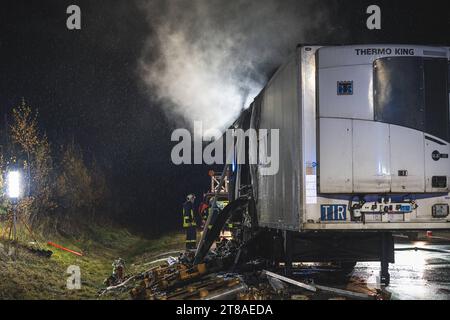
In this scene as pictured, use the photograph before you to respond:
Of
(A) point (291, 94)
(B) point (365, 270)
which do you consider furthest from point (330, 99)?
(B) point (365, 270)

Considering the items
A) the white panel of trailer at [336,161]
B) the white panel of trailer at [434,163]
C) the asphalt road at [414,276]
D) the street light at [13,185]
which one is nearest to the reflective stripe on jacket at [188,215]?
the street light at [13,185]

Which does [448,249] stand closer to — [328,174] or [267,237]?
[267,237]

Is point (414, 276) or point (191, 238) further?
point (191, 238)

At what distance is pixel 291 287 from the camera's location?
7.93 m

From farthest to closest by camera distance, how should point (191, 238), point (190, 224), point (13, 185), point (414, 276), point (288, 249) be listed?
point (190, 224)
point (191, 238)
point (13, 185)
point (414, 276)
point (288, 249)

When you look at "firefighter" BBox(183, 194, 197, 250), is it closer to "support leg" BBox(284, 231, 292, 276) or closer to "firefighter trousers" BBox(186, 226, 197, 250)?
"firefighter trousers" BBox(186, 226, 197, 250)

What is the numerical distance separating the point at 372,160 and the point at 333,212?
2.93 feet

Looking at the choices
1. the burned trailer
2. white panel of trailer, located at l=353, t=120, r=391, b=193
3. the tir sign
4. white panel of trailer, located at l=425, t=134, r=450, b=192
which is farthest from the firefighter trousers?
white panel of trailer, located at l=425, t=134, r=450, b=192

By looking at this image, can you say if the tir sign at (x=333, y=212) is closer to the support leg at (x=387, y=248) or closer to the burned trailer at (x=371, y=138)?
the burned trailer at (x=371, y=138)

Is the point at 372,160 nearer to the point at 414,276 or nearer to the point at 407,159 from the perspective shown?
the point at 407,159

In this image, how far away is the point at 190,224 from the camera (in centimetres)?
1396

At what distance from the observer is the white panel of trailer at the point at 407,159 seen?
7.23 metres

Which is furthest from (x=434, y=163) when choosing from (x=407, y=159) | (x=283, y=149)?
(x=283, y=149)

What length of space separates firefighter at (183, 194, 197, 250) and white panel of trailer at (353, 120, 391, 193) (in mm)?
7181
